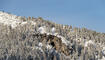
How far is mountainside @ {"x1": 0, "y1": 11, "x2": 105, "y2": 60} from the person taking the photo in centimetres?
5201

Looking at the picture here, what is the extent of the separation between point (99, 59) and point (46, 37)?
12.7m

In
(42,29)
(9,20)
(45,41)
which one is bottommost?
(45,41)

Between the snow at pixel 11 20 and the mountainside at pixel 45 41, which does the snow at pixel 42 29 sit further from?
the snow at pixel 11 20

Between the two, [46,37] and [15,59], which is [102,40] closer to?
[46,37]

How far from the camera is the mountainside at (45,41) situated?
5201 centimetres

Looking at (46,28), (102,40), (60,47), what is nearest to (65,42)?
(60,47)

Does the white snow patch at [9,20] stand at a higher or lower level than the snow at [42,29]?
higher

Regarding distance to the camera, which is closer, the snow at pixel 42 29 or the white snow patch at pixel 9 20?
the snow at pixel 42 29

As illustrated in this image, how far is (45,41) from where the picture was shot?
192ft

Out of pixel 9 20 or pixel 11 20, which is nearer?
pixel 9 20

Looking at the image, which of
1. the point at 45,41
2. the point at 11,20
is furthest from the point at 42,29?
the point at 11,20

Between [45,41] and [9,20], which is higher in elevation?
[9,20]

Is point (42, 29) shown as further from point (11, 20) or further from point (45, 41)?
point (11, 20)

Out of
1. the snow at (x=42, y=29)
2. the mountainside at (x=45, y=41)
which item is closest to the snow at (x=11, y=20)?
the mountainside at (x=45, y=41)
